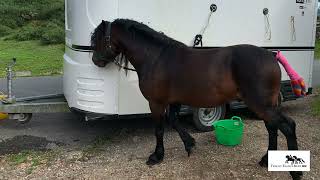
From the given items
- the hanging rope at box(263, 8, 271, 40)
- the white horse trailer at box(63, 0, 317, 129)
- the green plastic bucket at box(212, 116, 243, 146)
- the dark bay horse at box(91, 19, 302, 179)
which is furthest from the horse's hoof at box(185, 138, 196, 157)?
the hanging rope at box(263, 8, 271, 40)

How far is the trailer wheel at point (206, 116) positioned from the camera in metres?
6.53

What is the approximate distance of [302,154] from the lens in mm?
4133

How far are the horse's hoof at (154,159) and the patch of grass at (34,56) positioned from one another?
Answer: 26.1ft

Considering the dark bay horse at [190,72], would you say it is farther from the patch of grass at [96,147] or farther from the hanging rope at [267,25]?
the hanging rope at [267,25]

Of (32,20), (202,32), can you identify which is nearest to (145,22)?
(202,32)

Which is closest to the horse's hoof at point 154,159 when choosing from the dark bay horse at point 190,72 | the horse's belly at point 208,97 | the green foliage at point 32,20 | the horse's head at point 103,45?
the dark bay horse at point 190,72

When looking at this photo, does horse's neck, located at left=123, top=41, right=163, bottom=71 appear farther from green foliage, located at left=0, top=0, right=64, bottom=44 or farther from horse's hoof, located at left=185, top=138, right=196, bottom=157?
green foliage, located at left=0, top=0, right=64, bottom=44

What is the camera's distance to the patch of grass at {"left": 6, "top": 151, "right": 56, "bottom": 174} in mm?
5281

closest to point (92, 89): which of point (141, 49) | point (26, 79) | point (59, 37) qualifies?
point (141, 49)

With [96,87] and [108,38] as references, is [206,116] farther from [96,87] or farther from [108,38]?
[108,38]

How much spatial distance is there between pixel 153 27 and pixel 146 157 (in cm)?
177

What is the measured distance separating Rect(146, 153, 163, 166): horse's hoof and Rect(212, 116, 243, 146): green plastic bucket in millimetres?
1024

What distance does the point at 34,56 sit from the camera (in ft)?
51.5

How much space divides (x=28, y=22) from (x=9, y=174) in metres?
20.6
